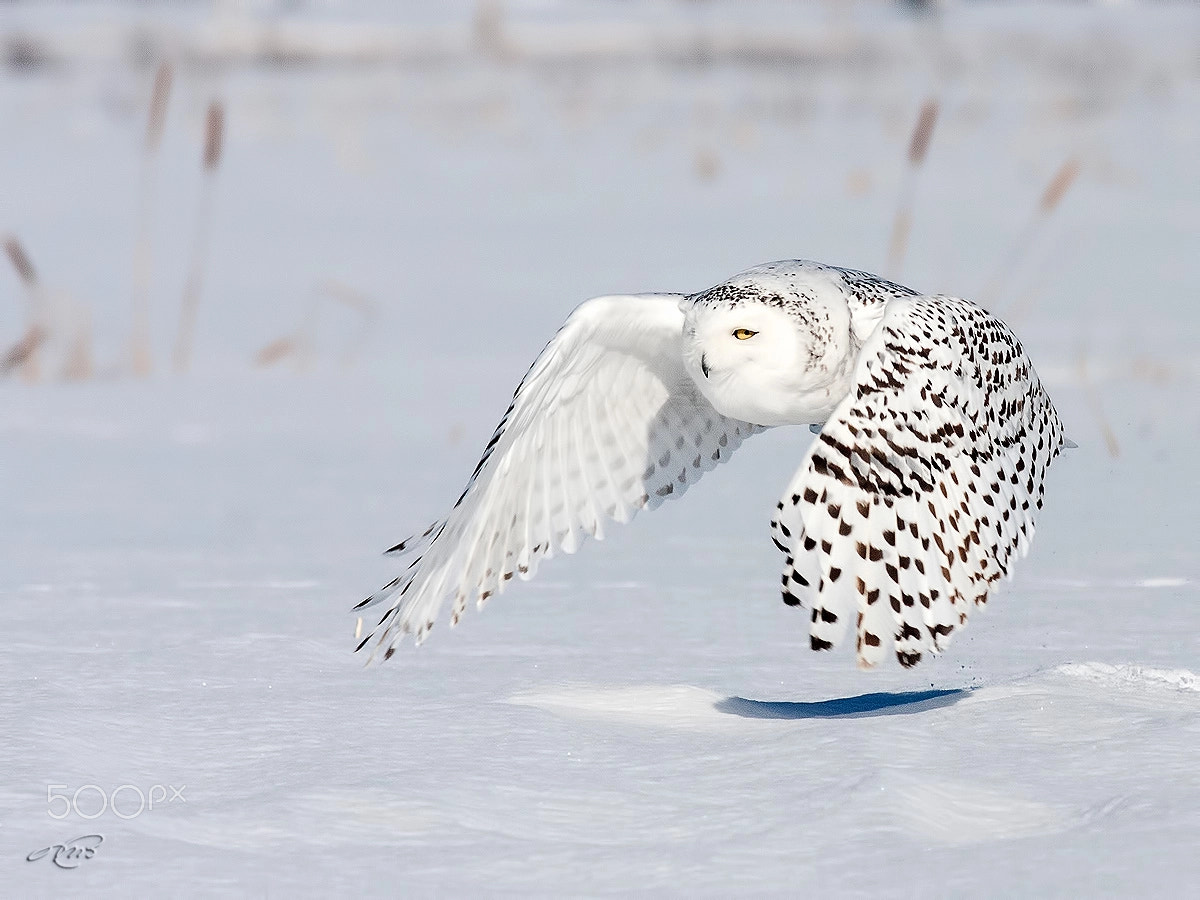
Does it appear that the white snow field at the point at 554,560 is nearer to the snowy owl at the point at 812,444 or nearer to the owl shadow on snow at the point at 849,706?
the owl shadow on snow at the point at 849,706

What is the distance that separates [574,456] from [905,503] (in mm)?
864

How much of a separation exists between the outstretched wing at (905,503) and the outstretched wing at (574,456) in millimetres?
587

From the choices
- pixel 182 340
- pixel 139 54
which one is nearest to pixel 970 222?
pixel 182 340

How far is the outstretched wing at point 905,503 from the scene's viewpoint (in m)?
2.49

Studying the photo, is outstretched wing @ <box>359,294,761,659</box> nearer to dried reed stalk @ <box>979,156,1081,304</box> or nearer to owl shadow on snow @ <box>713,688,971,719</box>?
owl shadow on snow @ <box>713,688,971,719</box>

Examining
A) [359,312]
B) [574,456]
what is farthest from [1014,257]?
[574,456]

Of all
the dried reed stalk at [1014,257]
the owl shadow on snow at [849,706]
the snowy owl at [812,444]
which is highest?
the snowy owl at [812,444]

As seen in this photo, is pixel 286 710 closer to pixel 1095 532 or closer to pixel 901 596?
pixel 901 596

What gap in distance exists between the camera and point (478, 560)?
10.0ft

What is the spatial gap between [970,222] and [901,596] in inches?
308
